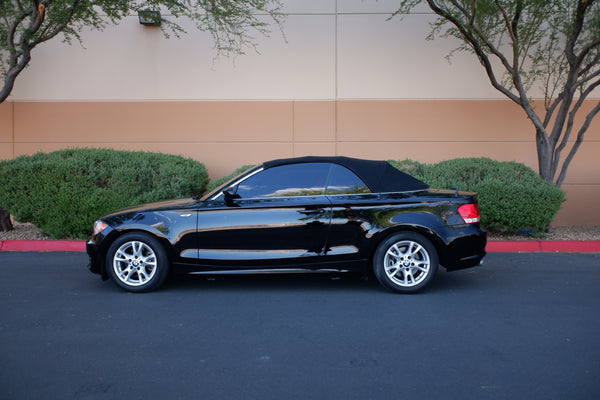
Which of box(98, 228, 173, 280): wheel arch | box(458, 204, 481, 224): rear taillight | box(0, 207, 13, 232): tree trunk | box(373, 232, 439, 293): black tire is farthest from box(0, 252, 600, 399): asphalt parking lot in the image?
box(0, 207, 13, 232): tree trunk

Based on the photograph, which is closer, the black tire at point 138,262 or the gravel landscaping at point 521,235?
the black tire at point 138,262

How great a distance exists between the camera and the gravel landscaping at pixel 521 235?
9381 millimetres

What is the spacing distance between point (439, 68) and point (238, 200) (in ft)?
23.3

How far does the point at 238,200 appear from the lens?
6.15 metres

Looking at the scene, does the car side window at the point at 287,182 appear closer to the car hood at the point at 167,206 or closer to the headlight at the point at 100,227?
the car hood at the point at 167,206

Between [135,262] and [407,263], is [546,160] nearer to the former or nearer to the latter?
[407,263]

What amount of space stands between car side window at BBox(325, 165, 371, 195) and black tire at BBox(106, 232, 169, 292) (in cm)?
200

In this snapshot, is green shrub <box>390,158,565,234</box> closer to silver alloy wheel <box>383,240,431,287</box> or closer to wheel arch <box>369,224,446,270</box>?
wheel arch <box>369,224,446,270</box>

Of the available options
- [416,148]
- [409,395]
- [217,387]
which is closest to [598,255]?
[416,148]

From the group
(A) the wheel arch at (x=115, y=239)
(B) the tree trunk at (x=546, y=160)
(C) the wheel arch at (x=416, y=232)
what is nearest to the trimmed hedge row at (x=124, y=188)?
(B) the tree trunk at (x=546, y=160)

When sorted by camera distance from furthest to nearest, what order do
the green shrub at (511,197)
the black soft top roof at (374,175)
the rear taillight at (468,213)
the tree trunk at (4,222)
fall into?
the tree trunk at (4,222) < the green shrub at (511,197) < the black soft top roof at (374,175) < the rear taillight at (468,213)

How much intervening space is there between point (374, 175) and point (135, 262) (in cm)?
286

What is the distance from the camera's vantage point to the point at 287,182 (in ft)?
20.3

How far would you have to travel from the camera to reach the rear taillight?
6.08 metres
